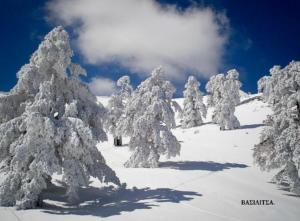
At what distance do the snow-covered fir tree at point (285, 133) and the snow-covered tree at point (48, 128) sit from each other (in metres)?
10.4

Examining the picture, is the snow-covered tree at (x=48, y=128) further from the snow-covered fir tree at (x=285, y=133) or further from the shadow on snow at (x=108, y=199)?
the snow-covered fir tree at (x=285, y=133)

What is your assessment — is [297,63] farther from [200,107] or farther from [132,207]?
[200,107]

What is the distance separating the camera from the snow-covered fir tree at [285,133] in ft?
59.7

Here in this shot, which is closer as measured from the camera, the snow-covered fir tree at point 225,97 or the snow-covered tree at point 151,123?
the snow-covered tree at point 151,123

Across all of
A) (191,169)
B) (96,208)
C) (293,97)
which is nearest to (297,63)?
(293,97)

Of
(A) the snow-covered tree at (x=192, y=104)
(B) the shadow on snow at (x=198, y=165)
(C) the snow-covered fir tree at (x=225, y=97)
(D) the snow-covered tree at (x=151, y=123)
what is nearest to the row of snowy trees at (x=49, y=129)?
(D) the snow-covered tree at (x=151, y=123)

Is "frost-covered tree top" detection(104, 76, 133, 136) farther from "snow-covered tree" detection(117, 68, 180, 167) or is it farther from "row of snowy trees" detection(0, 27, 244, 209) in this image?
"row of snowy trees" detection(0, 27, 244, 209)

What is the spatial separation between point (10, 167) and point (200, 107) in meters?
41.9

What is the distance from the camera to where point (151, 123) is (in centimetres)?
2594

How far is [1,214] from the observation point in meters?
13.3

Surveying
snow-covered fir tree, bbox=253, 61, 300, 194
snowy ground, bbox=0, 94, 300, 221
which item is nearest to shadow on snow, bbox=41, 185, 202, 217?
snowy ground, bbox=0, 94, 300, 221

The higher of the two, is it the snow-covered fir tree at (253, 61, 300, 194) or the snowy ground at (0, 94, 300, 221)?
the snow-covered fir tree at (253, 61, 300, 194)

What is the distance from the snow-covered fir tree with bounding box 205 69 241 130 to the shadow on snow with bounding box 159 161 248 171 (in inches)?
719

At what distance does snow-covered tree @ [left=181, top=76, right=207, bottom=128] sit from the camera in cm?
5494
